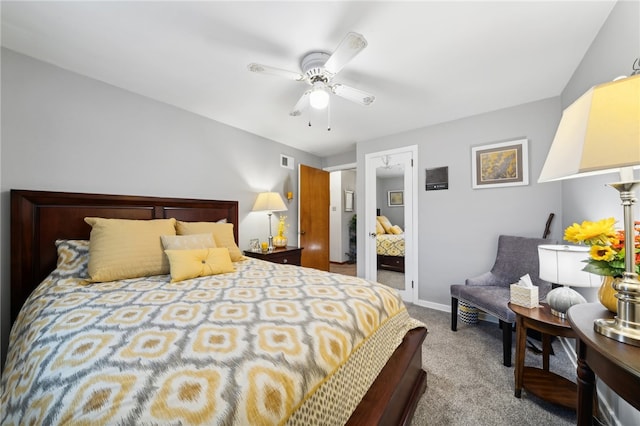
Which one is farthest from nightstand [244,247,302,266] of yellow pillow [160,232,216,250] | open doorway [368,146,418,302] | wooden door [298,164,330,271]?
open doorway [368,146,418,302]

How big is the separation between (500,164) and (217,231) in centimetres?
316

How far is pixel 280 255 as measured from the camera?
310 centimetres

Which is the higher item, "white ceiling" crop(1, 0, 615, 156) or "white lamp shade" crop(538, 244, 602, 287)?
"white ceiling" crop(1, 0, 615, 156)

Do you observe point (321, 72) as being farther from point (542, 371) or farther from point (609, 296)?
point (542, 371)

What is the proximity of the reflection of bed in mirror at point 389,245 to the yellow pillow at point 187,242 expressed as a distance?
7.79 ft

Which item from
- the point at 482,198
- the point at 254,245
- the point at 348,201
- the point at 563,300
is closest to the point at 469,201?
the point at 482,198

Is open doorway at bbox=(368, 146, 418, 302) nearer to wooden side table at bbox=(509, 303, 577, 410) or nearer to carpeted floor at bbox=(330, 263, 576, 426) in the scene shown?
carpeted floor at bbox=(330, 263, 576, 426)

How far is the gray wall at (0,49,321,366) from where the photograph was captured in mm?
1712

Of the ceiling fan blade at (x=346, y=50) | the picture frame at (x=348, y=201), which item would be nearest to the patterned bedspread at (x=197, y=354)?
the ceiling fan blade at (x=346, y=50)

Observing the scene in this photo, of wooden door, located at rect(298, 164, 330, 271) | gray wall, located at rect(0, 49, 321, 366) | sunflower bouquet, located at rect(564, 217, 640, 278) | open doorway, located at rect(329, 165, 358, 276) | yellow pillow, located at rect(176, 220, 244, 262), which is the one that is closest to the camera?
sunflower bouquet, located at rect(564, 217, 640, 278)

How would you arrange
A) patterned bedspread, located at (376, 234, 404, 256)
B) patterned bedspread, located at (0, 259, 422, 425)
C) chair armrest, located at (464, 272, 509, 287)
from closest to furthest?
1. patterned bedspread, located at (0, 259, 422, 425)
2. chair armrest, located at (464, 272, 509, 287)
3. patterned bedspread, located at (376, 234, 404, 256)

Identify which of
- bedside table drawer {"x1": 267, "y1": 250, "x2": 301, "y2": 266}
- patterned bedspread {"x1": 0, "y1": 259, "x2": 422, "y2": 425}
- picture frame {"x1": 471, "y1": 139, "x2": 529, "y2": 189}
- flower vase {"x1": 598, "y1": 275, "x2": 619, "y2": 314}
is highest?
picture frame {"x1": 471, "y1": 139, "x2": 529, "y2": 189}

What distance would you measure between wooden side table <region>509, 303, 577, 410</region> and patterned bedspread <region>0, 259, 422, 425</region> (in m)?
0.87

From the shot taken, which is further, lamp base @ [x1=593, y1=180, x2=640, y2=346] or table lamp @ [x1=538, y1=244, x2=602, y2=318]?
table lamp @ [x1=538, y1=244, x2=602, y2=318]
